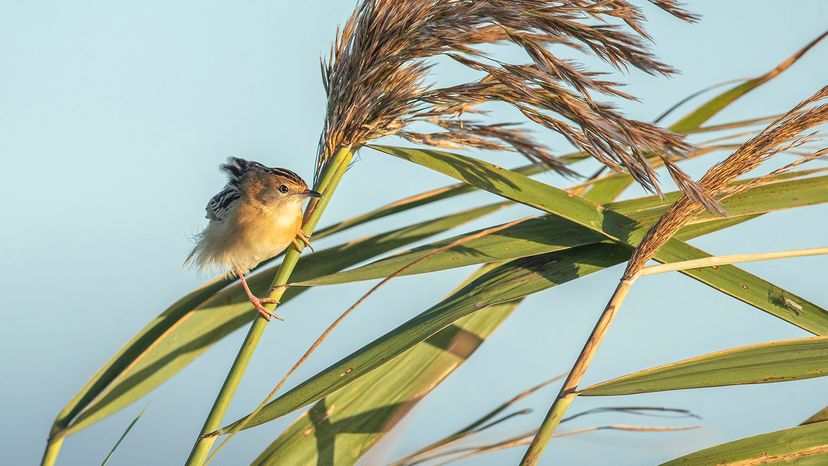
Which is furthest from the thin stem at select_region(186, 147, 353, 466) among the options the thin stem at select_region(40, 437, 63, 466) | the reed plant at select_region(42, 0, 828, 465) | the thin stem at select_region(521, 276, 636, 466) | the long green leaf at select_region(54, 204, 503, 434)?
the thin stem at select_region(40, 437, 63, 466)

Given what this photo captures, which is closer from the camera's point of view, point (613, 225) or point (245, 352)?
point (245, 352)

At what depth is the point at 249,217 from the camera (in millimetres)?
3367

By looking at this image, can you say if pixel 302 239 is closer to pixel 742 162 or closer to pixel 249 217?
pixel 249 217

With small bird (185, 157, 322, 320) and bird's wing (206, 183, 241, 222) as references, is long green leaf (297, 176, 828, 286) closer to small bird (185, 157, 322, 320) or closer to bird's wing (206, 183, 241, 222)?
small bird (185, 157, 322, 320)

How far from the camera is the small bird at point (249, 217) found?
3.09m

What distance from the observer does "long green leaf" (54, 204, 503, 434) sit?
2561mm

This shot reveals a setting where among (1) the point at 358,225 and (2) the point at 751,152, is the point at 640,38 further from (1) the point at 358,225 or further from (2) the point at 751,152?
(1) the point at 358,225

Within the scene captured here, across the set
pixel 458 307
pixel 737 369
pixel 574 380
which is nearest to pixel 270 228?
pixel 458 307

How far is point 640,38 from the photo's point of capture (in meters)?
1.96

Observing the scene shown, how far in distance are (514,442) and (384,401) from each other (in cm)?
45

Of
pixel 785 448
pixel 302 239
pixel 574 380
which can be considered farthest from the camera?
pixel 302 239

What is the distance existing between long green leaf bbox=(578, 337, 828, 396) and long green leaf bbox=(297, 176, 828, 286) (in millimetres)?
431

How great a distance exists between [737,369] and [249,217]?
2256mm

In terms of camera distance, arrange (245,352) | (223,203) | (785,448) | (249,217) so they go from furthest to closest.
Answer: (223,203) < (249,217) < (245,352) < (785,448)
